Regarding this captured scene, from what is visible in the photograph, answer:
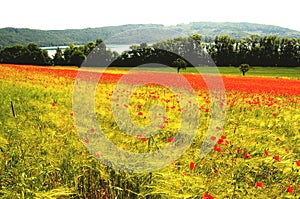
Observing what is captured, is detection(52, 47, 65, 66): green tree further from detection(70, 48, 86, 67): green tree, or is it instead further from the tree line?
detection(70, 48, 86, 67): green tree

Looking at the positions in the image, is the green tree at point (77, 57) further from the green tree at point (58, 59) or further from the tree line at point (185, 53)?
the green tree at point (58, 59)

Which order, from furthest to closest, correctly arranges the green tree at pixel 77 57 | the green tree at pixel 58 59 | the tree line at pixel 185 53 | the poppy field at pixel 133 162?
the green tree at pixel 58 59 < the green tree at pixel 77 57 < the tree line at pixel 185 53 < the poppy field at pixel 133 162

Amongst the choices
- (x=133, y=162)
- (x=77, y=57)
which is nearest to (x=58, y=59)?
(x=77, y=57)

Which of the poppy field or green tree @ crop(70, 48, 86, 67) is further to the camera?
green tree @ crop(70, 48, 86, 67)

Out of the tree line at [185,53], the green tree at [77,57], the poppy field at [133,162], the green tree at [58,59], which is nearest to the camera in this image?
the poppy field at [133,162]

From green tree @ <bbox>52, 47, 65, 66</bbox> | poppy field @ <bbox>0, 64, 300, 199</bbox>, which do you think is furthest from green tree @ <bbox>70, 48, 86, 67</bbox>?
poppy field @ <bbox>0, 64, 300, 199</bbox>

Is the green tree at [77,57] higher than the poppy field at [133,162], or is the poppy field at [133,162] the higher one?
the green tree at [77,57]

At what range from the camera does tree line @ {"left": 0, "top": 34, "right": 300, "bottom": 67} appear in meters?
55.1

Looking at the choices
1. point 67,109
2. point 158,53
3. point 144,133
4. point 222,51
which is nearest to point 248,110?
point 144,133

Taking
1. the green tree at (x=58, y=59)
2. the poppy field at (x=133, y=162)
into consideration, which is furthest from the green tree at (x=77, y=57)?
the poppy field at (x=133, y=162)

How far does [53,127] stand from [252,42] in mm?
78126

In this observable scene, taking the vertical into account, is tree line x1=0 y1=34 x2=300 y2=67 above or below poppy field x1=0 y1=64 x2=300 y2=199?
above

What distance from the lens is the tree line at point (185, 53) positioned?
181 feet

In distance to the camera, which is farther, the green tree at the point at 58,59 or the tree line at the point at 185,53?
the green tree at the point at 58,59
